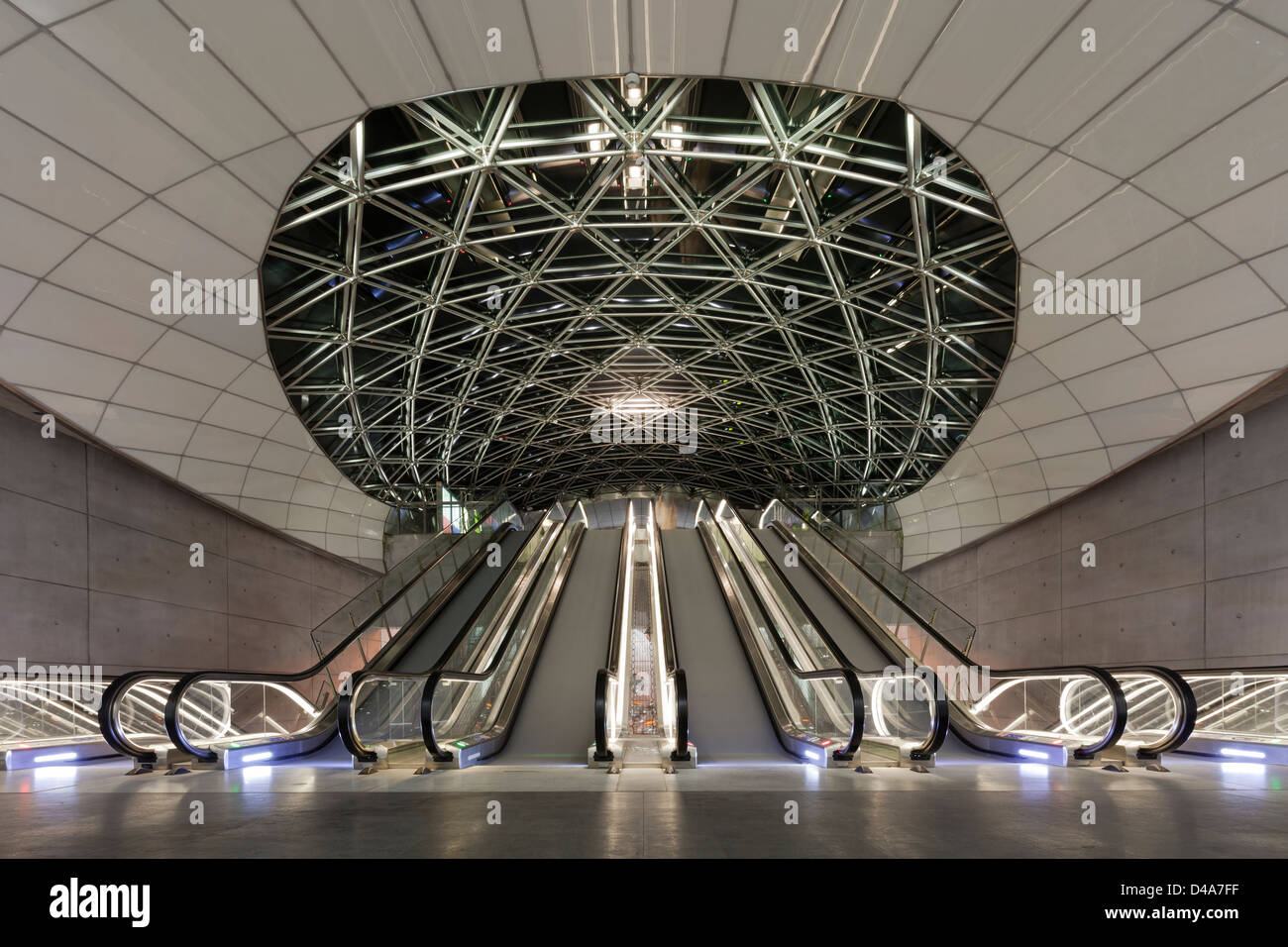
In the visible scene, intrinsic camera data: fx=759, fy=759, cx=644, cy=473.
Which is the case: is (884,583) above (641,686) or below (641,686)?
above

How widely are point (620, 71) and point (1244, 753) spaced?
1314cm

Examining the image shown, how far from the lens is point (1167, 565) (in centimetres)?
1842

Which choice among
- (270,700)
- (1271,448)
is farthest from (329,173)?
(1271,448)

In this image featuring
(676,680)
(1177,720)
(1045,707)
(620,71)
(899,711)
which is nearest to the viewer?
(1177,720)

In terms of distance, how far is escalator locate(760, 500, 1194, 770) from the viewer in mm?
9812

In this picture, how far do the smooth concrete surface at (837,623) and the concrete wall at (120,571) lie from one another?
1587cm

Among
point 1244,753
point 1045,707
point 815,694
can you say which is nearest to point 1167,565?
point 1244,753

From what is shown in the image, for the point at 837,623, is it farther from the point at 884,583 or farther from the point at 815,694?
the point at 815,694

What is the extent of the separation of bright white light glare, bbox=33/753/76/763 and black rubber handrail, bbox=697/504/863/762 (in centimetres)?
1104

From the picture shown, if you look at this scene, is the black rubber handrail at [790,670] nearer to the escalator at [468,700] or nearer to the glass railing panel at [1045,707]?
the glass railing panel at [1045,707]

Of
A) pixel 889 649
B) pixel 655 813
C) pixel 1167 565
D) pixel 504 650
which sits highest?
pixel 1167 565

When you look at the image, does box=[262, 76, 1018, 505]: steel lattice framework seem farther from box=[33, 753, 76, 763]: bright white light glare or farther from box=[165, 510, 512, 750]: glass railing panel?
box=[33, 753, 76, 763]: bright white light glare
